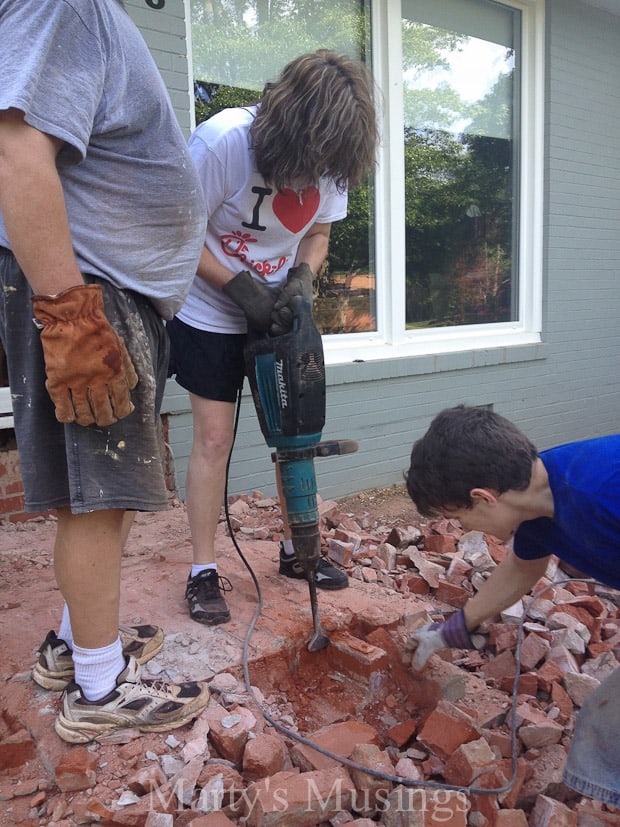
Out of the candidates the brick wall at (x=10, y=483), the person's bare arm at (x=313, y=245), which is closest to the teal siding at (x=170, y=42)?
the person's bare arm at (x=313, y=245)

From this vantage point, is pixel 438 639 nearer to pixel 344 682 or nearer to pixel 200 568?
pixel 344 682

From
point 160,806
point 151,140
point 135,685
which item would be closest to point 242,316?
point 151,140

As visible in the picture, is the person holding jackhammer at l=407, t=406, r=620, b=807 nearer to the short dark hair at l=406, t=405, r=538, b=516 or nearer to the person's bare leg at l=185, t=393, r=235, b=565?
the short dark hair at l=406, t=405, r=538, b=516

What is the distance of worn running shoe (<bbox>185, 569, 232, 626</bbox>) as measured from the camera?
2.29 metres

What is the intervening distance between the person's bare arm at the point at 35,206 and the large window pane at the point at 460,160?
3.88 meters

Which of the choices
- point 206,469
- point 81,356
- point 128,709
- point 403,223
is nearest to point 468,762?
point 128,709

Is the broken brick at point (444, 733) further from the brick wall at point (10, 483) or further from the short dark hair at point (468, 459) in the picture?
the brick wall at point (10, 483)

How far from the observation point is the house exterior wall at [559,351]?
4703 mm

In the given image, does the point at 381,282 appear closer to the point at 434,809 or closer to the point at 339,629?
the point at 339,629

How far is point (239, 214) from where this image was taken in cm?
234

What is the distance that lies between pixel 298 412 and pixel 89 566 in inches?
34.2

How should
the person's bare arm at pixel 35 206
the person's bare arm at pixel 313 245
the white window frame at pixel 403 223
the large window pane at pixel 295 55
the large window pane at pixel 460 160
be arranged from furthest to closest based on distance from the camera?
the large window pane at pixel 460 160 < the white window frame at pixel 403 223 < the large window pane at pixel 295 55 < the person's bare arm at pixel 313 245 < the person's bare arm at pixel 35 206

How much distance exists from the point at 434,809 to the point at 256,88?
12.9 feet

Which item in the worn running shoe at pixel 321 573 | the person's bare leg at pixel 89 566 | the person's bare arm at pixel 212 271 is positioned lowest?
the worn running shoe at pixel 321 573
